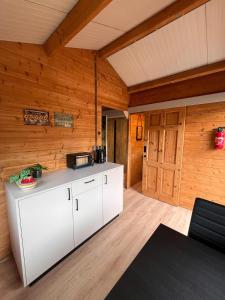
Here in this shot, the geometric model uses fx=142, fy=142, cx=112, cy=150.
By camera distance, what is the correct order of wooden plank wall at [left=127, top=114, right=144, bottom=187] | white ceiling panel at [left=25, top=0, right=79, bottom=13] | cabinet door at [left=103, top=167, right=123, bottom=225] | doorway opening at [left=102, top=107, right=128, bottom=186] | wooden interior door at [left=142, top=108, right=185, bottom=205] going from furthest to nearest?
doorway opening at [left=102, top=107, right=128, bottom=186] < wooden plank wall at [left=127, top=114, right=144, bottom=187] < wooden interior door at [left=142, top=108, right=185, bottom=205] < cabinet door at [left=103, top=167, right=123, bottom=225] < white ceiling panel at [left=25, top=0, right=79, bottom=13]

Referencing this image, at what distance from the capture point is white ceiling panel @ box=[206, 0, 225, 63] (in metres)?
1.52

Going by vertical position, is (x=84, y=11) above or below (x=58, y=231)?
above

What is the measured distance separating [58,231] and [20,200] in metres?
0.62

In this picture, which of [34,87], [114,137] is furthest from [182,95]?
[34,87]

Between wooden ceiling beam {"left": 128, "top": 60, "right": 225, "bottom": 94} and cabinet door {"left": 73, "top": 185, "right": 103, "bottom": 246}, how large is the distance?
7.37 ft

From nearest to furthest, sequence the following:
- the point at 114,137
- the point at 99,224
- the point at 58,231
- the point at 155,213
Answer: the point at 58,231 → the point at 99,224 → the point at 155,213 → the point at 114,137

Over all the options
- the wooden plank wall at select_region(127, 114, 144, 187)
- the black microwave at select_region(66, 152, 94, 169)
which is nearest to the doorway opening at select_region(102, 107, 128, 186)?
the wooden plank wall at select_region(127, 114, 144, 187)

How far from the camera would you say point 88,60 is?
244cm

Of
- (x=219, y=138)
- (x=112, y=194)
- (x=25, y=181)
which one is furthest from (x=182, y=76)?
(x=25, y=181)

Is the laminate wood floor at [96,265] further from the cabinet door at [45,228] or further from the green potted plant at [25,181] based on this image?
the green potted plant at [25,181]

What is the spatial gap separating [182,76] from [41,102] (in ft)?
7.64

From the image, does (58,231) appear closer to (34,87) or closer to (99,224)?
(99,224)

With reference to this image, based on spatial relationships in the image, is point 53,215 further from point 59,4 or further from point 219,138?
point 219,138

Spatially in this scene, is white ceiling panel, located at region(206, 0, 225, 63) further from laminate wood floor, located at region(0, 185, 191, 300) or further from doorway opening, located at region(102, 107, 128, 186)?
laminate wood floor, located at region(0, 185, 191, 300)
